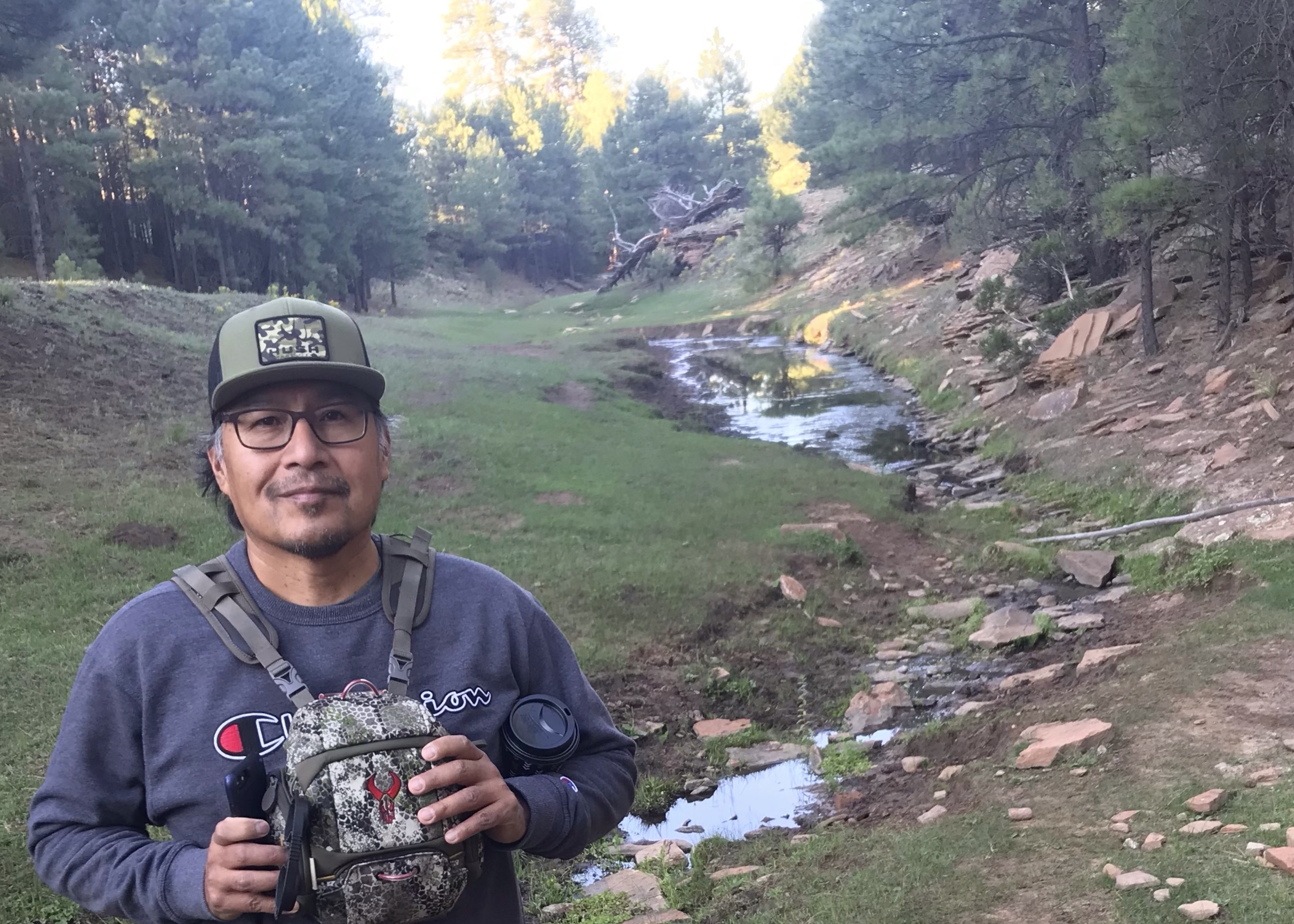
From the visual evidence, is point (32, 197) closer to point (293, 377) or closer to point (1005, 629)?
point (1005, 629)

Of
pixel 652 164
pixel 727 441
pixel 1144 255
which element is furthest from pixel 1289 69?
pixel 652 164

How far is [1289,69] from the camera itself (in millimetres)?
11547

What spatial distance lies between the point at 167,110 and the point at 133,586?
3076 cm

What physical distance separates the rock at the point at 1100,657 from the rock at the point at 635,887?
11.1ft

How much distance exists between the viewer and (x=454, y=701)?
204 centimetres

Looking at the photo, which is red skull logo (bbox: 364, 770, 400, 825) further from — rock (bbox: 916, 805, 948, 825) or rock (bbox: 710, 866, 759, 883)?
rock (bbox: 916, 805, 948, 825)

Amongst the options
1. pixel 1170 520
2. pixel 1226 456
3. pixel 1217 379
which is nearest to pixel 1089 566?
pixel 1170 520

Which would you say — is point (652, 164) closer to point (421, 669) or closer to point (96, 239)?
point (96, 239)

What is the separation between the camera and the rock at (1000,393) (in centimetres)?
1789

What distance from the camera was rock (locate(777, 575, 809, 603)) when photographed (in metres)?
9.83

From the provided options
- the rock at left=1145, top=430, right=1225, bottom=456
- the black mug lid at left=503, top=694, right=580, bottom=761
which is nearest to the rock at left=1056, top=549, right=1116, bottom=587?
the rock at left=1145, top=430, right=1225, bottom=456

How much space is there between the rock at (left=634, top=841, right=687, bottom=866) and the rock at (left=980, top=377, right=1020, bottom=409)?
45.5ft

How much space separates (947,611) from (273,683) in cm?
824

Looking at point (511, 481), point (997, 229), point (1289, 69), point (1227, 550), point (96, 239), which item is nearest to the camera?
point (1227, 550)
